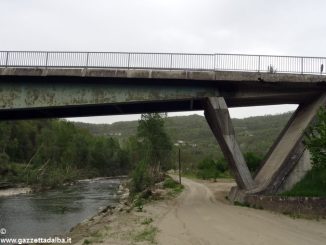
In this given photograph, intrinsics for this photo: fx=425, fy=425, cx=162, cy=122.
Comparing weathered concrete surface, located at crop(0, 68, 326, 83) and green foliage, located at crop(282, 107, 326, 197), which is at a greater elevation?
weathered concrete surface, located at crop(0, 68, 326, 83)

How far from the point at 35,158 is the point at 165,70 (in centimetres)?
6760

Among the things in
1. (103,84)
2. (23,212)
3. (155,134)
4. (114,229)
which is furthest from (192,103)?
(155,134)

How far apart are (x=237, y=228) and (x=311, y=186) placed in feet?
25.8

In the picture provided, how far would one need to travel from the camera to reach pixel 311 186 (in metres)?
23.0

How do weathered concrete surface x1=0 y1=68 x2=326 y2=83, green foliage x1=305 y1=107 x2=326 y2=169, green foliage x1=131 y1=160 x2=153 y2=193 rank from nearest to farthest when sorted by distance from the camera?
green foliage x1=305 y1=107 x2=326 y2=169
weathered concrete surface x1=0 y1=68 x2=326 y2=83
green foliage x1=131 y1=160 x2=153 y2=193

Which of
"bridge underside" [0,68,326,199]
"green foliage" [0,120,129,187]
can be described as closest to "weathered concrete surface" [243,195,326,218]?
"bridge underside" [0,68,326,199]

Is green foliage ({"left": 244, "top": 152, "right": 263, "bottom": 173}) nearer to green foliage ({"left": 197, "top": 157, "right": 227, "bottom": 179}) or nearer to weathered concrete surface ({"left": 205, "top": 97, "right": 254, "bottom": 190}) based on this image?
green foliage ({"left": 197, "top": 157, "right": 227, "bottom": 179})

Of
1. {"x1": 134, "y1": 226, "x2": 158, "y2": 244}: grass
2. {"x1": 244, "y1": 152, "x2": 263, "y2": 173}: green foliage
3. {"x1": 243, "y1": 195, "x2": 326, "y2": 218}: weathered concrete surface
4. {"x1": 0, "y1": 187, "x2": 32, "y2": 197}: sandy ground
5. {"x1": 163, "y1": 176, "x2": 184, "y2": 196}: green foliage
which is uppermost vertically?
{"x1": 244, "y1": 152, "x2": 263, "y2": 173}: green foliage

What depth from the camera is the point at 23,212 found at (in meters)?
33.5

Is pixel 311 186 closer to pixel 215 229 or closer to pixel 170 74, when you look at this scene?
pixel 215 229

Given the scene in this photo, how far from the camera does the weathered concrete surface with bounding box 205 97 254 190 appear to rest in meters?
25.3

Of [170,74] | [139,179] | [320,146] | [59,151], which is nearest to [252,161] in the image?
[139,179]

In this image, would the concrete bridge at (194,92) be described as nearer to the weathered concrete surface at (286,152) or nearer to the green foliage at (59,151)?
the weathered concrete surface at (286,152)

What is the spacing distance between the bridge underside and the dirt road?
3713 mm
